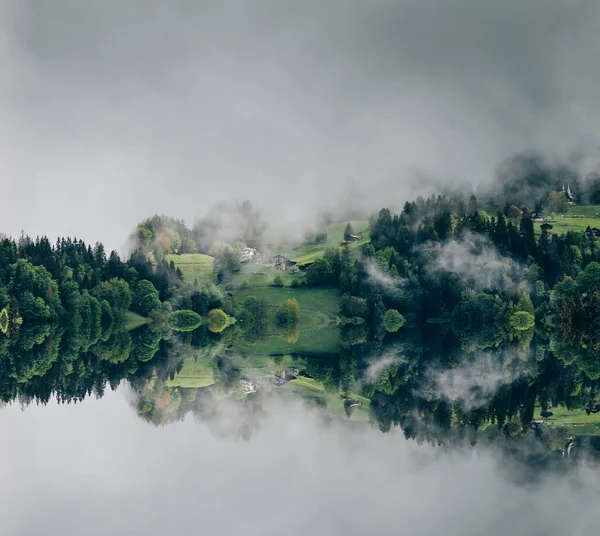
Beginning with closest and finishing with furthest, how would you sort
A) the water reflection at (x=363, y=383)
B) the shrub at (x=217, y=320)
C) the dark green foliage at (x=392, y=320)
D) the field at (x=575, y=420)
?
the field at (x=575, y=420) → the water reflection at (x=363, y=383) → the dark green foliage at (x=392, y=320) → the shrub at (x=217, y=320)

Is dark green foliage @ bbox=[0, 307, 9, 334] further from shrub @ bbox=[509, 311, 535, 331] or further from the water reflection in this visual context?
shrub @ bbox=[509, 311, 535, 331]

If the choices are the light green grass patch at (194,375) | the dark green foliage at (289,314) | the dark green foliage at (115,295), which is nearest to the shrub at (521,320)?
the dark green foliage at (289,314)

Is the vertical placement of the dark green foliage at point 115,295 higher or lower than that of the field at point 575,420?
higher

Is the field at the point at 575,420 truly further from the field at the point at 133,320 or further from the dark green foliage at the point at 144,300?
the dark green foliage at the point at 144,300

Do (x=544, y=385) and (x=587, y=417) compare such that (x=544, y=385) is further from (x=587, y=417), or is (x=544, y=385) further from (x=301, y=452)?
(x=301, y=452)

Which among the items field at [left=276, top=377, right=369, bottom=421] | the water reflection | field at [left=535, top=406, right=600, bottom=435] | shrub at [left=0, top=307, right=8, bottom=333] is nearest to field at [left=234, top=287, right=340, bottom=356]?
the water reflection

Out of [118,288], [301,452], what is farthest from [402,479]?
[118,288]

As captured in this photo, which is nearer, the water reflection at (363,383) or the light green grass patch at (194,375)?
the water reflection at (363,383)
